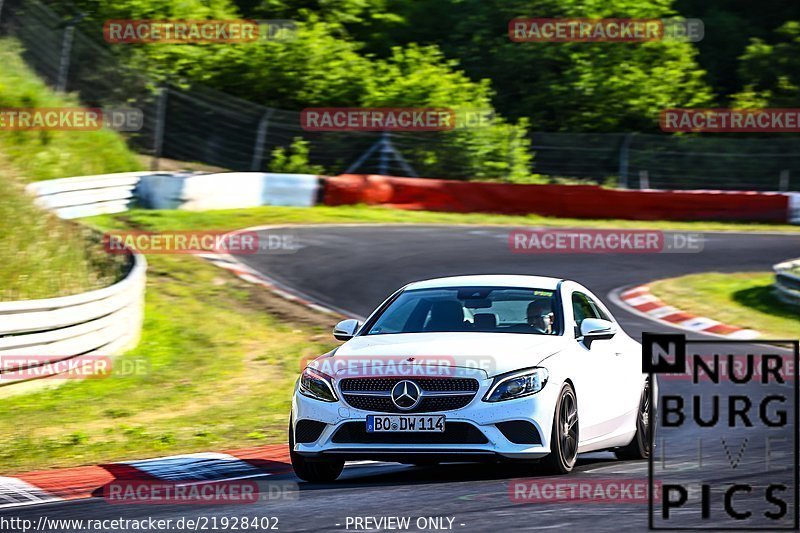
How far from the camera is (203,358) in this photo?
1447 cm

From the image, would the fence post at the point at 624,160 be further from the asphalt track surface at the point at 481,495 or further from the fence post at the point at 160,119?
the asphalt track surface at the point at 481,495

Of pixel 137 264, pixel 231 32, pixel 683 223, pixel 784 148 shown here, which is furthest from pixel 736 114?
pixel 137 264

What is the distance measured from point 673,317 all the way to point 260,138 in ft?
44.4

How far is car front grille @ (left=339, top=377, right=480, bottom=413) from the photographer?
7.53 m

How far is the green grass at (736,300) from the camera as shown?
17750 mm

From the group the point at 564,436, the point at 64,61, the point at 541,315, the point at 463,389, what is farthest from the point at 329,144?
the point at 463,389

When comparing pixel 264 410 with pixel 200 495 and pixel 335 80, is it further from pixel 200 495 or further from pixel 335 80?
pixel 335 80

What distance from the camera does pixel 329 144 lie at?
2956cm

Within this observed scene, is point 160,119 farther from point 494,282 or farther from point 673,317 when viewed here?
point 494,282

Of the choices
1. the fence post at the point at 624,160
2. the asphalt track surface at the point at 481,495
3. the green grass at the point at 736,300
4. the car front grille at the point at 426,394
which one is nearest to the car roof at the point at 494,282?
the asphalt track surface at the point at 481,495

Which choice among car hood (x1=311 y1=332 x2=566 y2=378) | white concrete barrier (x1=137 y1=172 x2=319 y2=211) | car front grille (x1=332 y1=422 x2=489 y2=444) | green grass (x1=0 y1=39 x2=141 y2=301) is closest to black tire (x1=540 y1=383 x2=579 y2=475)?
car hood (x1=311 y1=332 x2=566 y2=378)

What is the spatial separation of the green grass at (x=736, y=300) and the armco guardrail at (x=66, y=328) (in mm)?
8134

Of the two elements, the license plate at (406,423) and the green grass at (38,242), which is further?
the green grass at (38,242)

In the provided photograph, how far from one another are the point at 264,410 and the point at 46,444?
2.41m
